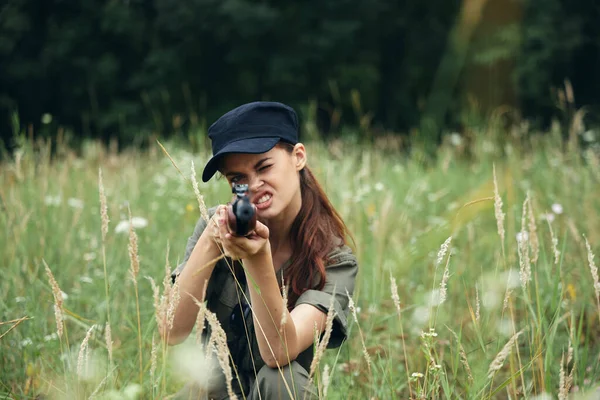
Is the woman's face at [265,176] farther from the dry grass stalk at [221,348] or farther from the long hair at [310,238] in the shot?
the dry grass stalk at [221,348]

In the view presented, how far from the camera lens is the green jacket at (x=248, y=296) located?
1.44 m

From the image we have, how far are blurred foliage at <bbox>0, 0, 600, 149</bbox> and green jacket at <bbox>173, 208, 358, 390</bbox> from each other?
9.92 metres

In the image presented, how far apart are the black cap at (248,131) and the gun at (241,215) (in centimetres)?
42

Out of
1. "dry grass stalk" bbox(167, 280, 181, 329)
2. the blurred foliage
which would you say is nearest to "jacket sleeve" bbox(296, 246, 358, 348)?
"dry grass stalk" bbox(167, 280, 181, 329)

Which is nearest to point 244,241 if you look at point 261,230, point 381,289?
point 261,230

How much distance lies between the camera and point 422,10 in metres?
11.8

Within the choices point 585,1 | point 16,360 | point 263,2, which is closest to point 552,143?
point 16,360

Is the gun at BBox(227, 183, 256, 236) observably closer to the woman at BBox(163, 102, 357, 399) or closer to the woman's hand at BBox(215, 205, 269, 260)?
the woman's hand at BBox(215, 205, 269, 260)

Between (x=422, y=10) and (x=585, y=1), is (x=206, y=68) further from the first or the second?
(x=585, y=1)

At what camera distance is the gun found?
953mm

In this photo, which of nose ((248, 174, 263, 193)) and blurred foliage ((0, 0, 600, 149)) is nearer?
nose ((248, 174, 263, 193))

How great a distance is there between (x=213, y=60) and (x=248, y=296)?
12463 millimetres

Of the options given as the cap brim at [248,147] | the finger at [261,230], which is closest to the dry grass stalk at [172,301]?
the finger at [261,230]

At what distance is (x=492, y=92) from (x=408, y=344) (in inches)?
137
